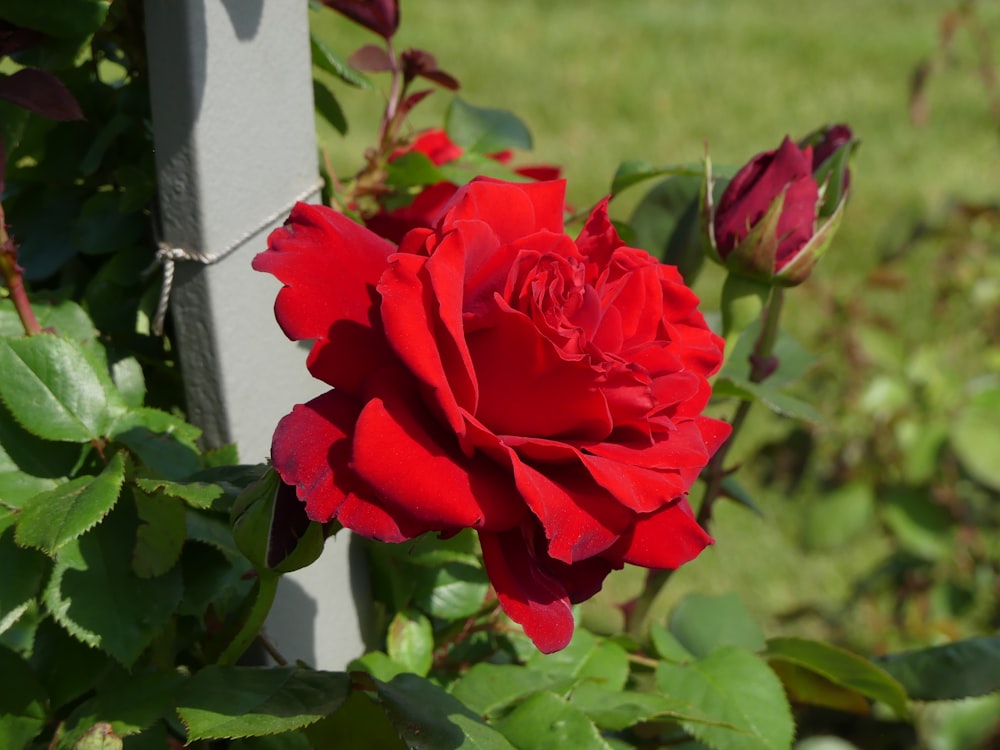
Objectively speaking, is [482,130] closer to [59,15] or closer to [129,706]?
[59,15]

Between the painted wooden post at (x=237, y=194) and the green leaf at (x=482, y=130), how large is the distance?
0.69 ft

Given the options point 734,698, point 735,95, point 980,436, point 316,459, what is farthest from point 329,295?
point 735,95

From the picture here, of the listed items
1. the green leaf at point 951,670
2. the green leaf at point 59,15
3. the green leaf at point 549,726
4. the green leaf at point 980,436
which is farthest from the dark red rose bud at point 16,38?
the green leaf at point 980,436

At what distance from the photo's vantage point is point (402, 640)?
0.71 m

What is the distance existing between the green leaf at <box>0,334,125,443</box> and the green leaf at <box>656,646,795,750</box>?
0.37 m

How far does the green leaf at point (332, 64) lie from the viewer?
0.71 meters

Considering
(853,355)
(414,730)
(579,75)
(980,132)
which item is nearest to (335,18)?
(579,75)

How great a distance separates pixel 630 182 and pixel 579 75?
10.8 feet

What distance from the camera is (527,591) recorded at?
45 cm

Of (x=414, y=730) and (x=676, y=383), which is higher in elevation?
(x=676, y=383)

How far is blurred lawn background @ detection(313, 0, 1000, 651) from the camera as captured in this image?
2.86 metres

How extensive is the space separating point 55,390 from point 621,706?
35 cm

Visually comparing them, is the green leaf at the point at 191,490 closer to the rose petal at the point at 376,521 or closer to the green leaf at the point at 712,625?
the rose petal at the point at 376,521

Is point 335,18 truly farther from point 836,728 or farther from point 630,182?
point 630,182
